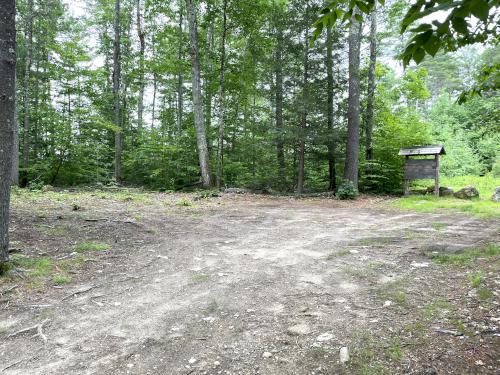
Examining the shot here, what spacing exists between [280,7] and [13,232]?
13.2m

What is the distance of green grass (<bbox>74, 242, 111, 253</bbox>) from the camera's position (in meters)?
4.73

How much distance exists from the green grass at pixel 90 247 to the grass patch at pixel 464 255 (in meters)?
4.46

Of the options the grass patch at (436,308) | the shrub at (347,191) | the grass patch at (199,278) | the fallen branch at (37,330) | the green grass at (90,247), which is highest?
the shrub at (347,191)

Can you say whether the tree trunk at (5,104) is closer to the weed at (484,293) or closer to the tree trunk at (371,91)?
the weed at (484,293)

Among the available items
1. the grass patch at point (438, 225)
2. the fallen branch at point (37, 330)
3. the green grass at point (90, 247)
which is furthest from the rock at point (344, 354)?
the grass patch at point (438, 225)

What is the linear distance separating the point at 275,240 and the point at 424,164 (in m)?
8.76

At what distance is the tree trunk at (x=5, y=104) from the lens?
12.1ft

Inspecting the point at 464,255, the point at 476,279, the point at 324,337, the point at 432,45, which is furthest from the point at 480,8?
the point at 464,255

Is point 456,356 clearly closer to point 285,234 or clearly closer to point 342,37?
point 285,234

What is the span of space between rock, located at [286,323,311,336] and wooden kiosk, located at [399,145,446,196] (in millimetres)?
10960

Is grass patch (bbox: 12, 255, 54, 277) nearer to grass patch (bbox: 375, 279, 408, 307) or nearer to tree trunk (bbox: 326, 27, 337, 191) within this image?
grass patch (bbox: 375, 279, 408, 307)

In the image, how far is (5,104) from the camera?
370cm

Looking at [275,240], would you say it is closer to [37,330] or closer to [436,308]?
[436,308]

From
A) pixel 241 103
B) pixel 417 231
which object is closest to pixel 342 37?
pixel 241 103
